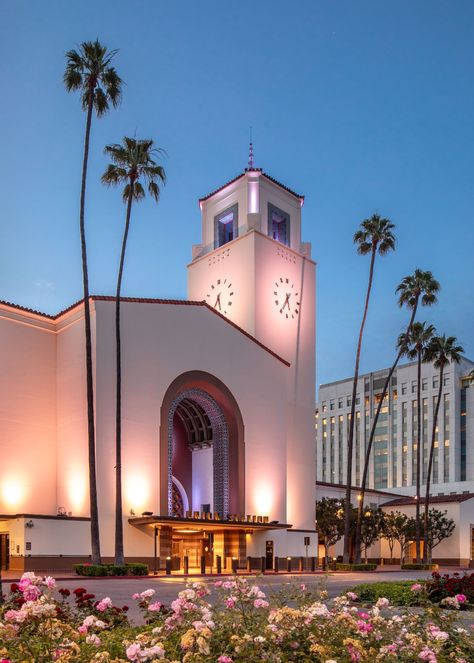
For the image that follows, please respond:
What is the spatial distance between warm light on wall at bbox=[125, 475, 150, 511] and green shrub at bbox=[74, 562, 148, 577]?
19.6 feet

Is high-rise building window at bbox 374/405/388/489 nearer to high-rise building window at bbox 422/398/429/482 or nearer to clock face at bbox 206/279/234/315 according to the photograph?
high-rise building window at bbox 422/398/429/482

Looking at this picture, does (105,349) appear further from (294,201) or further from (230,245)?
(294,201)

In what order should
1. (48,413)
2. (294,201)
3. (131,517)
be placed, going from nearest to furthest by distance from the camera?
(131,517) < (48,413) < (294,201)

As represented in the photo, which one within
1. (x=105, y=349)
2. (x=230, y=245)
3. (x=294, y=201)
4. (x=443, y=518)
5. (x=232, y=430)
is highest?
(x=294, y=201)

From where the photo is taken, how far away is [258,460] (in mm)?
45125

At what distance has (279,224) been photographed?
55062 mm

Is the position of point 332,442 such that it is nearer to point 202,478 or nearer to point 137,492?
point 202,478

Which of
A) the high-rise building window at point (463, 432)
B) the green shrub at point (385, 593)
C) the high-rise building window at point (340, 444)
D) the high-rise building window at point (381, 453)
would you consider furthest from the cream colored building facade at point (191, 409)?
the high-rise building window at point (340, 444)

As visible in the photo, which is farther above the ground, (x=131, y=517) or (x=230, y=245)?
(x=230, y=245)

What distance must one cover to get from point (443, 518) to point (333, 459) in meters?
57.9

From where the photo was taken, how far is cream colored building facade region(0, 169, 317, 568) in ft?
124

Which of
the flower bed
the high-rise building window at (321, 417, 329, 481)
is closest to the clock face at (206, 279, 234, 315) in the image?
the flower bed

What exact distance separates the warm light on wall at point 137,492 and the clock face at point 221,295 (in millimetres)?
16950

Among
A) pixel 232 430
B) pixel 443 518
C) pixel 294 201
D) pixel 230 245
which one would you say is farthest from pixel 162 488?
pixel 443 518
